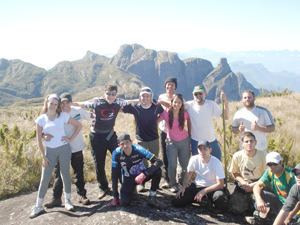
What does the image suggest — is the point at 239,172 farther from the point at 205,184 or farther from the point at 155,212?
the point at 155,212

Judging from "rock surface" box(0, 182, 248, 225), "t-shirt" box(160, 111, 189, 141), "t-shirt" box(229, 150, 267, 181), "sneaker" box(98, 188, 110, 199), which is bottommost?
"rock surface" box(0, 182, 248, 225)

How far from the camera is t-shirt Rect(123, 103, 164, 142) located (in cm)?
470

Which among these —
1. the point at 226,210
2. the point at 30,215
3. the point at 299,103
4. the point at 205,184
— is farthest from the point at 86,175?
the point at 299,103

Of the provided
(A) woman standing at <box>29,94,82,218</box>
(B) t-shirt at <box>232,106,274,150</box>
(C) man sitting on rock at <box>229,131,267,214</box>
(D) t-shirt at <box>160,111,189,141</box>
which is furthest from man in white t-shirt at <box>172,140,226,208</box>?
(A) woman standing at <box>29,94,82,218</box>

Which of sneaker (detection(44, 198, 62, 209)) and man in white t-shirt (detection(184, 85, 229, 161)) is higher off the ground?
man in white t-shirt (detection(184, 85, 229, 161))

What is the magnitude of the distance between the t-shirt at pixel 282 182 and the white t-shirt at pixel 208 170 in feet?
2.54

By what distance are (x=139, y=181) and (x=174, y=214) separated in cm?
89

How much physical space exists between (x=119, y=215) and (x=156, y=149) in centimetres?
168

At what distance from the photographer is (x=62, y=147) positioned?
13.6ft

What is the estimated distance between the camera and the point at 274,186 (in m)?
3.65

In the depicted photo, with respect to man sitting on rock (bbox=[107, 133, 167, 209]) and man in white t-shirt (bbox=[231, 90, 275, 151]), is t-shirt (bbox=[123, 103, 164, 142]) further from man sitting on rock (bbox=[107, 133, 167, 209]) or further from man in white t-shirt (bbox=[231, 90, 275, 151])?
man in white t-shirt (bbox=[231, 90, 275, 151])

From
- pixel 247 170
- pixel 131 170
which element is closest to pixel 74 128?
pixel 131 170

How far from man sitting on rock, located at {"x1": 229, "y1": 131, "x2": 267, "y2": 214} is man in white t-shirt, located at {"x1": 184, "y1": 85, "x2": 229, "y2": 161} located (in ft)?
2.47

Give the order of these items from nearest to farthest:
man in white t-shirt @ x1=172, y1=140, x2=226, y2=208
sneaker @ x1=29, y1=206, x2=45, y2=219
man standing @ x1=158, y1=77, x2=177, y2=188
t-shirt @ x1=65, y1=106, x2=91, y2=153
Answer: sneaker @ x1=29, y1=206, x2=45, y2=219, man in white t-shirt @ x1=172, y1=140, x2=226, y2=208, t-shirt @ x1=65, y1=106, x2=91, y2=153, man standing @ x1=158, y1=77, x2=177, y2=188
